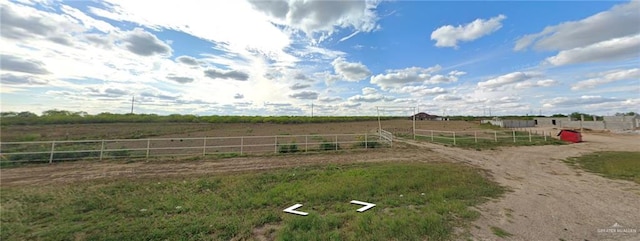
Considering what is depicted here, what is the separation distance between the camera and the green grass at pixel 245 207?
137 inches

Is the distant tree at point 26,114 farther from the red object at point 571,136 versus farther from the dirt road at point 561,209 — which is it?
the red object at point 571,136

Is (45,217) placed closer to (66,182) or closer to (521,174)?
(66,182)

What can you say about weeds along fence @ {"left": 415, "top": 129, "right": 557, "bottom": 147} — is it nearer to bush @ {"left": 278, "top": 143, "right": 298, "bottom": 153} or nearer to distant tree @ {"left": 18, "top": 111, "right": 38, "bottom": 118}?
bush @ {"left": 278, "top": 143, "right": 298, "bottom": 153}

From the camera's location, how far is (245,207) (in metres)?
4.57

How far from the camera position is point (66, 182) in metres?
6.79

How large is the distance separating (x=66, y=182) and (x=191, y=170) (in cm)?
331

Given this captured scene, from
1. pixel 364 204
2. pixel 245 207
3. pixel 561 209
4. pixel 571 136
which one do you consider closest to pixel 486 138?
pixel 571 136

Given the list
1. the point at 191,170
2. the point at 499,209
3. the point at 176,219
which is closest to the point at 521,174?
the point at 499,209

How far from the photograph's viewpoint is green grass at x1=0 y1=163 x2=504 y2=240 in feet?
11.4

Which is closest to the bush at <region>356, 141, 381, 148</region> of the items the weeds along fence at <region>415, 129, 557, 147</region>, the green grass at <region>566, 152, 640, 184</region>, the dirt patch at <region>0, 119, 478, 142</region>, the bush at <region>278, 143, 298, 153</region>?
the bush at <region>278, 143, 298, 153</region>

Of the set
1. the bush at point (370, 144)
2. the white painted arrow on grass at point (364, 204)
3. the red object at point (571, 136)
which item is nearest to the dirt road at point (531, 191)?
the white painted arrow on grass at point (364, 204)

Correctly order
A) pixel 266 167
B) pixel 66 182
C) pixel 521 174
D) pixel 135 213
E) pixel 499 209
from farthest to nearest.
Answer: pixel 266 167 → pixel 521 174 → pixel 66 182 → pixel 499 209 → pixel 135 213

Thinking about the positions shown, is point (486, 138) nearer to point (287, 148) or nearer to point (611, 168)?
point (611, 168)

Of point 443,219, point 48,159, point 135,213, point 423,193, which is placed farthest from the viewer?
point 48,159
